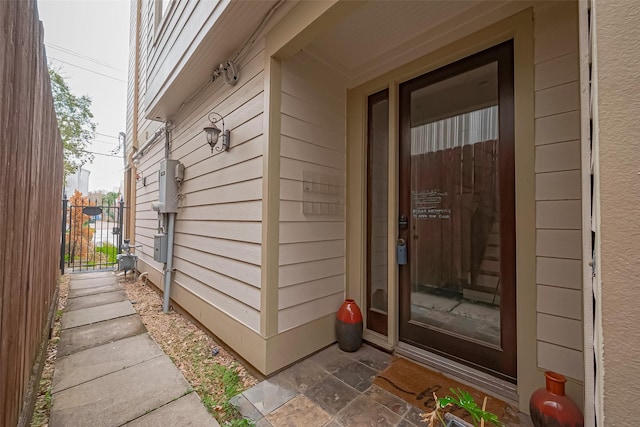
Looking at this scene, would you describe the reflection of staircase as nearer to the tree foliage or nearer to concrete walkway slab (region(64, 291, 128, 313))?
concrete walkway slab (region(64, 291, 128, 313))

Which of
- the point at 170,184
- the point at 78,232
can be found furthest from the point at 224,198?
the point at 78,232

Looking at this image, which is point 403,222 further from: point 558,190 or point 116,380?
point 116,380

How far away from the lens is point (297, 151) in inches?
86.9

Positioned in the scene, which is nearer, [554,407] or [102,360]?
[554,407]

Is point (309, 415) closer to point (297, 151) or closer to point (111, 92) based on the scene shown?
point (297, 151)

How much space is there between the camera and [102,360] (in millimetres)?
2219

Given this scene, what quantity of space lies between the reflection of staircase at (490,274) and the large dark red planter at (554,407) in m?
0.55

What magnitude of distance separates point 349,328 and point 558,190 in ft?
6.08

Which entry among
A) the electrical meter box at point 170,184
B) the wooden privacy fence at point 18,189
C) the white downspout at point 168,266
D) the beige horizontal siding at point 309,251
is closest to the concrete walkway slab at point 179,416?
the wooden privacy fence at point 18,189

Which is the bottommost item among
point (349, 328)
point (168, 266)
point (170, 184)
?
point (349, 328)

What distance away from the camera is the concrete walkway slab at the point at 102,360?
1.95 m

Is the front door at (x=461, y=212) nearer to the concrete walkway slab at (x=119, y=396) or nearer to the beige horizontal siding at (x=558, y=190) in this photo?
the beige horizontal siding at (x=558, y=190)

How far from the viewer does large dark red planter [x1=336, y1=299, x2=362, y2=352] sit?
231 centimetres

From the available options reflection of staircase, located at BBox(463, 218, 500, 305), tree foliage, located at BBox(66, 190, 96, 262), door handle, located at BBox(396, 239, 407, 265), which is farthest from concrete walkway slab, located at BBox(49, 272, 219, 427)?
tree foliage, located at BBox(66, 190, 96, 262)
